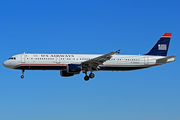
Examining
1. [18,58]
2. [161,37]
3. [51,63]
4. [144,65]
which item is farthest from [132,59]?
[18,58]

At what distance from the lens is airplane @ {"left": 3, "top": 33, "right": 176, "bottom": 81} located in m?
Result: 55.0

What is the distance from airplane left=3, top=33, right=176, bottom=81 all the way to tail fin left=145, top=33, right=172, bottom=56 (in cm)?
72

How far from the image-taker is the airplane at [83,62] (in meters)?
55.0

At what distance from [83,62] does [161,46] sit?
1740 centimetres

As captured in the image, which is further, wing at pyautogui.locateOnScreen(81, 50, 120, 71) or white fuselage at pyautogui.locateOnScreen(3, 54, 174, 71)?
white fuselage at pyautogui.locateOnScreen(3, 54, 174, 71)

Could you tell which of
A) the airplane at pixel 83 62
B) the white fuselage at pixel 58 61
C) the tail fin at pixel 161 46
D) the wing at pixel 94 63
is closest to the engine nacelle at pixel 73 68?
the airplane at pixel 83 62

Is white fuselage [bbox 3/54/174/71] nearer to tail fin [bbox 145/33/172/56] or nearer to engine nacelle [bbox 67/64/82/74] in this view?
engine nacelle [bbox 67/64/82/74]

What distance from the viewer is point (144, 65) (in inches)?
2392

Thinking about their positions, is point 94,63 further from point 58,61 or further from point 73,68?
point 58,61

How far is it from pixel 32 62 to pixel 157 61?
23.0 m

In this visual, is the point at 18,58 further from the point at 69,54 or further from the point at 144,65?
the point at 144,65

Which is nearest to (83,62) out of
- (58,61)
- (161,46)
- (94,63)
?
(94,63)

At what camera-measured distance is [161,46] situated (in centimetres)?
6369

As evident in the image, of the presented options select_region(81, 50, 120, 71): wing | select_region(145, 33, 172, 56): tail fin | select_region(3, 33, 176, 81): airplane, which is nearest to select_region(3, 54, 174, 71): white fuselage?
select_region(3, 33, 176, 81): airplane
